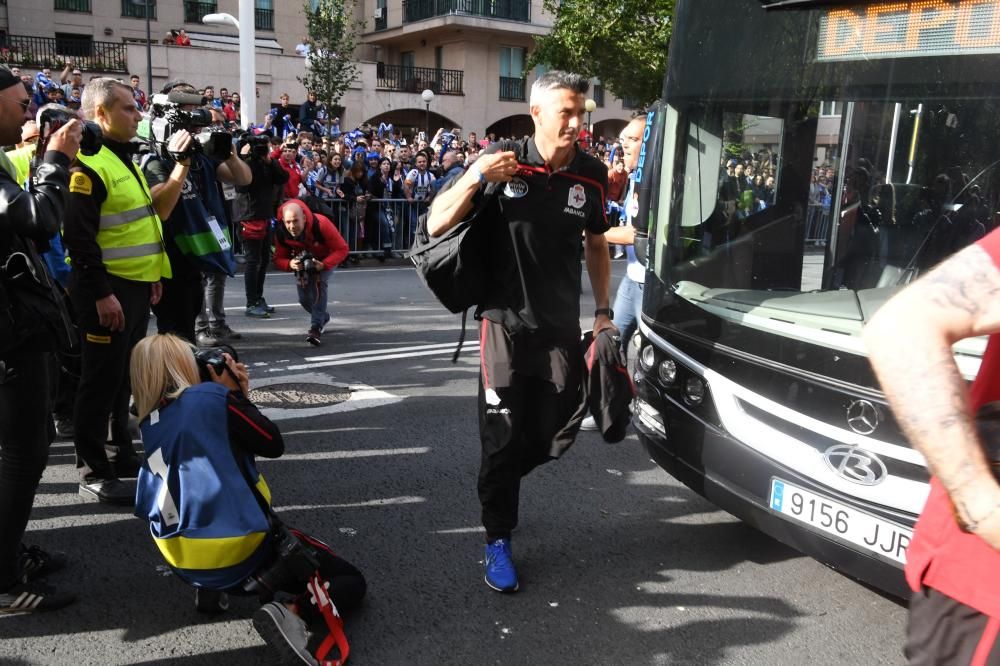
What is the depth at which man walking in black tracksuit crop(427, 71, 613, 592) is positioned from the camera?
10.8ft

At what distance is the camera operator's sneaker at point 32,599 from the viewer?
307 cm

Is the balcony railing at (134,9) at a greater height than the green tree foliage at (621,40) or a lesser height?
greater

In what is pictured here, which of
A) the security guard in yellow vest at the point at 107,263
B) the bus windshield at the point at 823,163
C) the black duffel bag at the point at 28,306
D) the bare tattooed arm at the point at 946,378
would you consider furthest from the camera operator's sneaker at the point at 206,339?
the bare tattooed arm at the point at 946,378

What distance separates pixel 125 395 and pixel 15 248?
65.9 inches

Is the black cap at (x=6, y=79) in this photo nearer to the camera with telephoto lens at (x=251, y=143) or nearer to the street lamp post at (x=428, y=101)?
the camera with telephoto lens at (x=251, y=143)

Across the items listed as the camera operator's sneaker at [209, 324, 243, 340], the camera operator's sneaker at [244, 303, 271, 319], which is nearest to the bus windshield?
the camera operator's sneaker at [209, 324, 243, 340]

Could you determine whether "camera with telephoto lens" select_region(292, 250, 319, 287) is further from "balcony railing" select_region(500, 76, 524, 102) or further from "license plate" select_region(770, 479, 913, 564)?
"balcony railing" select_region(500, 76, 524, 102)

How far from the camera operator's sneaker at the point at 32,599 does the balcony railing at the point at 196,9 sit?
3438cm

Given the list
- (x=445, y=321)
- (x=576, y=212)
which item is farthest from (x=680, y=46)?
(x=445, y=321)

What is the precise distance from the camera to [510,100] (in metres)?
36.4

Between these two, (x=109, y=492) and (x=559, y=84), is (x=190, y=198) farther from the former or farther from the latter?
(x=559, y=84)

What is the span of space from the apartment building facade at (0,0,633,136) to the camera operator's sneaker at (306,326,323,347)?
74.6 feet

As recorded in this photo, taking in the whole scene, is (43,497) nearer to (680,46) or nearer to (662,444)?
(662,444)

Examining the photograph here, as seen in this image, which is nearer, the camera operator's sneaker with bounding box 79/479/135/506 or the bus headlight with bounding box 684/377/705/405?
the bus headlight with bounding box 684/377/705/405
